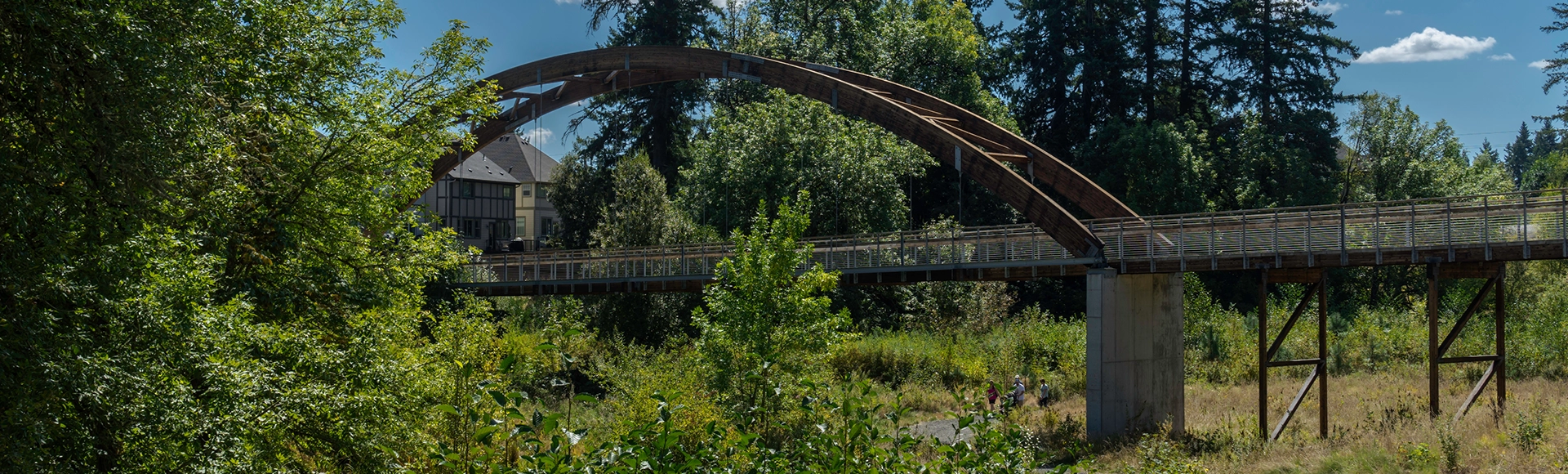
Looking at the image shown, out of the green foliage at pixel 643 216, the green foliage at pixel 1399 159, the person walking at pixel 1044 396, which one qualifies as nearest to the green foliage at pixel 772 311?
the person walking at pixel 1044 396

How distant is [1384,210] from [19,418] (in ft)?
71.4

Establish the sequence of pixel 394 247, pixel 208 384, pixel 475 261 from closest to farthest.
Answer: pixel 208 384
pixel 394 247
pixel 475 261

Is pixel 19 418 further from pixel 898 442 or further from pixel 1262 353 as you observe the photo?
pixel 1262 353

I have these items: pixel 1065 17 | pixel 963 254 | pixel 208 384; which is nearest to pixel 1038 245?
pixel 963 254

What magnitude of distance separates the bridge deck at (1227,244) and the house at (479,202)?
3129cm

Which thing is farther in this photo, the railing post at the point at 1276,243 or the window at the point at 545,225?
the window at the point at 545,225

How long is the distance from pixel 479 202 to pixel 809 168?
29462 millimetres

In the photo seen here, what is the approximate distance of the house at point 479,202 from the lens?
6175 centimetres

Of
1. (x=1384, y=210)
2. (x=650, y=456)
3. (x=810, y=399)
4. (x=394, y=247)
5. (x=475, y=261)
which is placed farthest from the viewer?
(x=475, y=261)

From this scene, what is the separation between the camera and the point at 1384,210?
71.4 feet

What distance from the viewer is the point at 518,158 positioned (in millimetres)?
71188

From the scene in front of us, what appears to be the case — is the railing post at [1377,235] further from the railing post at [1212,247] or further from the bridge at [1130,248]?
the railing post at [1212,247]

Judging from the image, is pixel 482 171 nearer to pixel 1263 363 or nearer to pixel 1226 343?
pixel 1226 343

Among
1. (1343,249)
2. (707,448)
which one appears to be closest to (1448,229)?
(1343,249)
